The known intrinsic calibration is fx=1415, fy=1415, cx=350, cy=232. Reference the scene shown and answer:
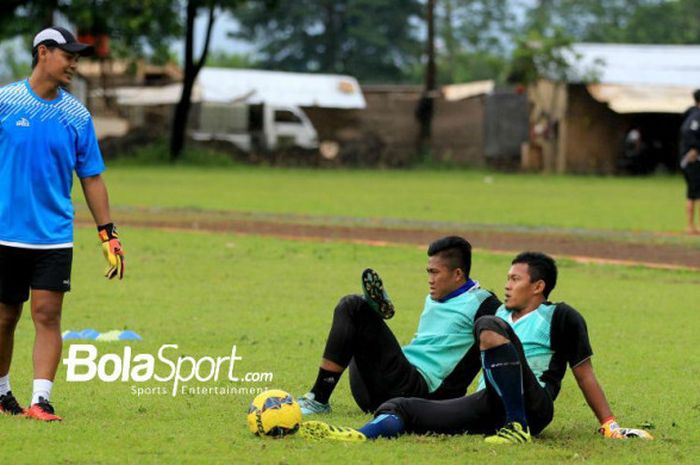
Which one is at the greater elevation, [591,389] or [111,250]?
[111,250]

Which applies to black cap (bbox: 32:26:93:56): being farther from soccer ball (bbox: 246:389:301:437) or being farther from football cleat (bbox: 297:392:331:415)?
football cleat (bbox: 297:392:331:415)

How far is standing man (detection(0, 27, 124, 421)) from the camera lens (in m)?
7.20

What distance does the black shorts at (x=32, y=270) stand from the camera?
7254 millimetres

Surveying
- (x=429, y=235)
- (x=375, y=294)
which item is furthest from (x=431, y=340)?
(x=429, y=235)

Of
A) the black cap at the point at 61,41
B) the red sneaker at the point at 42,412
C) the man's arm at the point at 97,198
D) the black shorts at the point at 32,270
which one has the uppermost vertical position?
the black cap at the point at 61,41

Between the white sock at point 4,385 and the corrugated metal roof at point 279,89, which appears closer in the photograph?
the white sock at point 4,385

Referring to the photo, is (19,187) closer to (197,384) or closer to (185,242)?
(197,384)

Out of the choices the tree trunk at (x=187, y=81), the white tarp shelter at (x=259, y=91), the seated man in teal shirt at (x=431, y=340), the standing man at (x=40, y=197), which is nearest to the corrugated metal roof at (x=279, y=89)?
the white tarp shelter at (x=259, y=91)

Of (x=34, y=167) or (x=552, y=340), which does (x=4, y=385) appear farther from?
(x=552, y=340)

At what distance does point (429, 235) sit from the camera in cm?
1948

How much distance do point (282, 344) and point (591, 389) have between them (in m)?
3.52

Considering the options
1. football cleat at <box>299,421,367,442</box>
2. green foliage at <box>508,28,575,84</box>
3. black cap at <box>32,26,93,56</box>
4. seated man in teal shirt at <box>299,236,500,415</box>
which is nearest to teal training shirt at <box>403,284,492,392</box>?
seated man in teal shirt at <box>299,236,500,415</box>

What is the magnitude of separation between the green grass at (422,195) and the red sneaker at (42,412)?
14458 millimetres

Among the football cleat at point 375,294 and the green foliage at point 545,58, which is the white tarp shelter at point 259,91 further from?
the football cleat at point 375,294
